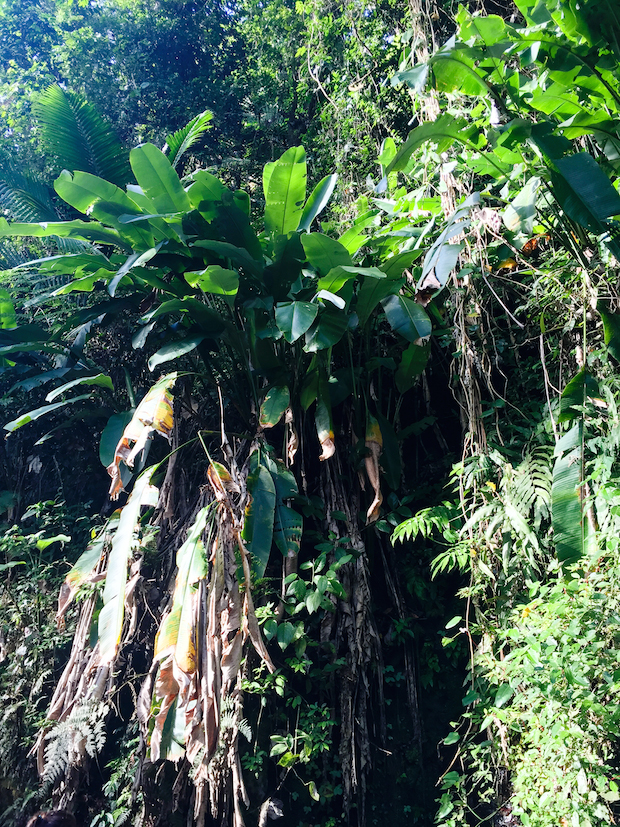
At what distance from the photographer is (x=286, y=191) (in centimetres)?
230

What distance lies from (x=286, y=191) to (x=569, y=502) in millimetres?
1684

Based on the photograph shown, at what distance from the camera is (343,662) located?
203 cm

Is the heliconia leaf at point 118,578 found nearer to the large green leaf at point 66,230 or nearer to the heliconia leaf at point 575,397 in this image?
the large green leaf at point 66,230

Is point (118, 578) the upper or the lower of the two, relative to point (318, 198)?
lower

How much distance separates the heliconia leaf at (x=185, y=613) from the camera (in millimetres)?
1529

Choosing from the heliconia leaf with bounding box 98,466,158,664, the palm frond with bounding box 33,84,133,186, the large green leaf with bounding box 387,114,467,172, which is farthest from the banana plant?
the palm frond with bounding box 33,84,133,186

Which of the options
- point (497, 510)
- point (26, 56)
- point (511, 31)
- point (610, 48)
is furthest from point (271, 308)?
point (26, 56)

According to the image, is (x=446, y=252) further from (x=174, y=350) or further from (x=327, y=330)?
(x=174, y=350)

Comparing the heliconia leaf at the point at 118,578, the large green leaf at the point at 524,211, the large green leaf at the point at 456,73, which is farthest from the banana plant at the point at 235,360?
the large green leaf at the point at 456,73

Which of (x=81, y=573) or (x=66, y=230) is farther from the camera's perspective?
(x=66, y=230)

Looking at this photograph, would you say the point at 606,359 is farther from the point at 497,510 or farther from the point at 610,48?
the point at 610,48

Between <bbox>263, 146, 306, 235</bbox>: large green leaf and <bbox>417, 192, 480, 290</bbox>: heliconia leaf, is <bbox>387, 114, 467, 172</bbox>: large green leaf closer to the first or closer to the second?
<bbox>417, 192, 480, 290</bbox>: heliconia leaf

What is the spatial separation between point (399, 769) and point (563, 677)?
3.24ft

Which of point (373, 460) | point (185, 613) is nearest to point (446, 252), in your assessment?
point (373, 460)
